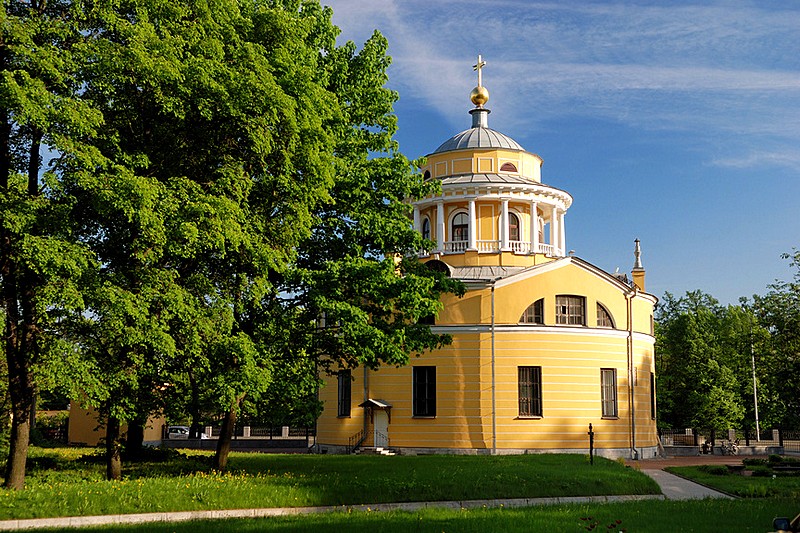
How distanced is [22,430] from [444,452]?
21.7m

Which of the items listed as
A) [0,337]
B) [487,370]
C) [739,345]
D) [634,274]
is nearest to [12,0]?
[0,337]

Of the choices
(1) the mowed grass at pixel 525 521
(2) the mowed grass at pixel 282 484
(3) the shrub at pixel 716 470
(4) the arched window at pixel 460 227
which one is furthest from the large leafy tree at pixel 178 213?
(4) the arched window at pixel 460 227

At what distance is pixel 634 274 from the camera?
150 ft

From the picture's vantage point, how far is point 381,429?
38.0 meters

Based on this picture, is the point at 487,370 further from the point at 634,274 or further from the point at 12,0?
the point at 12,0

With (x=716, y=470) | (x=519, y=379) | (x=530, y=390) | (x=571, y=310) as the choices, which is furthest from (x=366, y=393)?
(x=716, y=470)

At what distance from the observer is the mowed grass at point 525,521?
13.2m

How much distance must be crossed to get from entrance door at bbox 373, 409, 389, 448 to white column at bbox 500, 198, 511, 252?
10.5 m

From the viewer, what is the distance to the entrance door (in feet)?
124

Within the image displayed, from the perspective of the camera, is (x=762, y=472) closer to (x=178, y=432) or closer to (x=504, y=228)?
(x=504, y=228)

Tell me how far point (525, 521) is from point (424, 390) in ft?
78.0

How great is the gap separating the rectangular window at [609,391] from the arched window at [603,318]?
7.09 feet

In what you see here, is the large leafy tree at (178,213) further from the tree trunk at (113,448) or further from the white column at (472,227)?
the white column at (472,227)

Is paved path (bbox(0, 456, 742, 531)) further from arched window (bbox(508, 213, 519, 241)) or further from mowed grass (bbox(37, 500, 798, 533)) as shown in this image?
arched window (bbox(508, 213, 519, 241))
